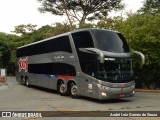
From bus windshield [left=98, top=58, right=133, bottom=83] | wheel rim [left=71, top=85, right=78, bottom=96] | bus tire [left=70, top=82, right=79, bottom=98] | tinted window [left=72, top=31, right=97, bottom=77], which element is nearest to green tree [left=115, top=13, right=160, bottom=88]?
bus windshield [left=98, top=58, right=133, bottom=83]

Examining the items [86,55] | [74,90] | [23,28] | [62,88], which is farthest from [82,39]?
[23,28]

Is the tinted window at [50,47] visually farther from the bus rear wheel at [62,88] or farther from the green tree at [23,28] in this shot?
the green tree at [23,28]

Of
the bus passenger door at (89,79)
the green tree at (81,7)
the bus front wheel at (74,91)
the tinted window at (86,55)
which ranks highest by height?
the green tree at (81,7)

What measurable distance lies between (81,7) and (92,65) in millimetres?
20954

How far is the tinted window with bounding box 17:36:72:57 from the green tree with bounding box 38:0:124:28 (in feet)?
34.0

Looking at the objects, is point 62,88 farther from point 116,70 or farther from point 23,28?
point 23,28

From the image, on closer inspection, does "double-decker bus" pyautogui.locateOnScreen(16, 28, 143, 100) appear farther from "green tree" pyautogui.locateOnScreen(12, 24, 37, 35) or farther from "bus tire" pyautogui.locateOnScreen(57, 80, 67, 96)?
"green tree" pyautogui.locateOnScreen(12, 24, 37, 35)

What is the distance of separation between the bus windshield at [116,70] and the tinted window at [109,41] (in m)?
0.65

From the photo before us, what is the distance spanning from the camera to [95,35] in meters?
15.9

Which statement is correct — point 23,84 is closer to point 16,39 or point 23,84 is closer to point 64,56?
point 64,56

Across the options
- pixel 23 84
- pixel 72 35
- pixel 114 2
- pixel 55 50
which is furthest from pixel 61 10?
pixel 72 35

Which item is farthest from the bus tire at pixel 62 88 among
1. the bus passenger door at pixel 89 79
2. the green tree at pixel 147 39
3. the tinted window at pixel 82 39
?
the green tree at pixel 147 39

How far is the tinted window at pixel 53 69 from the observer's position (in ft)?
59.6

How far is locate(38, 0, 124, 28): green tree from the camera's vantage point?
35.5 m
